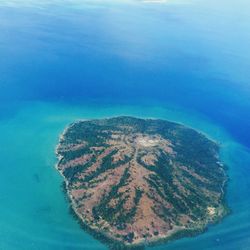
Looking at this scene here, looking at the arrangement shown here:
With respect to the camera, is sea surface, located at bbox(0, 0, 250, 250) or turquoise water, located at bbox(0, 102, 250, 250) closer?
turquoise water, located at bbox(0, 102, 250, 250)

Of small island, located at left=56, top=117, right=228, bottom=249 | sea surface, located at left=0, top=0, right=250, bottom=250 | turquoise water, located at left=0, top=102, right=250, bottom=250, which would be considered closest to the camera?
turquoise water, located at left=0, top=102, right=250, bottom=250

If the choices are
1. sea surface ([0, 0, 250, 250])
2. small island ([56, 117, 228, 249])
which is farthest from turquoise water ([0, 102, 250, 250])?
small island ([56, 117, 228, 249])

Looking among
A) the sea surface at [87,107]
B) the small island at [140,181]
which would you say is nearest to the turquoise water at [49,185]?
the sea surface at [87,107]

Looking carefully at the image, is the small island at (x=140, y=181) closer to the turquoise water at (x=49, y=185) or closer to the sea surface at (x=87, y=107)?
the turquoise water at (x=49, y=185)

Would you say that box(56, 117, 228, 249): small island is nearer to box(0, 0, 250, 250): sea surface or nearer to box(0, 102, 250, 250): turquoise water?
box(0, 102, 250, 250): turquoise water

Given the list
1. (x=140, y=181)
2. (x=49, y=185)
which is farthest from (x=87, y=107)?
(x=140, y=181)

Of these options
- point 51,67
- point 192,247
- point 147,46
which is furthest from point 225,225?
point 147,46

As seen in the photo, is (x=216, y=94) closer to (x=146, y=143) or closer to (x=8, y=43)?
(x=146, y=143)

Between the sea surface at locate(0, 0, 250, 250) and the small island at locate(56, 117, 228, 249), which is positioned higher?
the small island at locate(56, 117, 228, 249)
